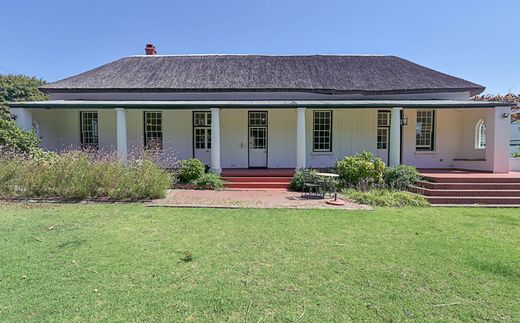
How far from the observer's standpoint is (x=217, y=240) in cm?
546

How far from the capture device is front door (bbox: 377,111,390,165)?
14219 millimetres

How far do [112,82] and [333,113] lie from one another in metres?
11.4

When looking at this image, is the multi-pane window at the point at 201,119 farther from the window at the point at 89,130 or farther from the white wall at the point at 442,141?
the white wall at the point at 442,141

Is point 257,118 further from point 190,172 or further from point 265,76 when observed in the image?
point 190,172

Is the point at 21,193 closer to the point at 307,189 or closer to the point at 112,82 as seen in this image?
the point at 112,82

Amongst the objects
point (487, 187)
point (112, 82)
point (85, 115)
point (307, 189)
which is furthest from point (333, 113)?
point (85, 115)

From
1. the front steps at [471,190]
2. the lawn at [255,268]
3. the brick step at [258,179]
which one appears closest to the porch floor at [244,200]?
the brick step at [258,179]

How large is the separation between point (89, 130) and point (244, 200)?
1031 centimetres

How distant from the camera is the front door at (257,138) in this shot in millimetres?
14117

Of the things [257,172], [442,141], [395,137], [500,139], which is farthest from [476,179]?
[257,172]

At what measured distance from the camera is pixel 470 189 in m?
9.72

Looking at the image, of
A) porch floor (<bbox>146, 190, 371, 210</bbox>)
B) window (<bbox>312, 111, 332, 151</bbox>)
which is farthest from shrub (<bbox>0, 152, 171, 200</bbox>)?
window (<bbox>312, 111, 332, 151</bbox>)

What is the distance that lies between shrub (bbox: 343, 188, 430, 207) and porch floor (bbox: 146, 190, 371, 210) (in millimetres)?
465

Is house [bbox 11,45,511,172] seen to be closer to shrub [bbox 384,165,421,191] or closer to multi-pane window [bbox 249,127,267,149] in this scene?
multi-pane window [bbox 249,127,267,149]
